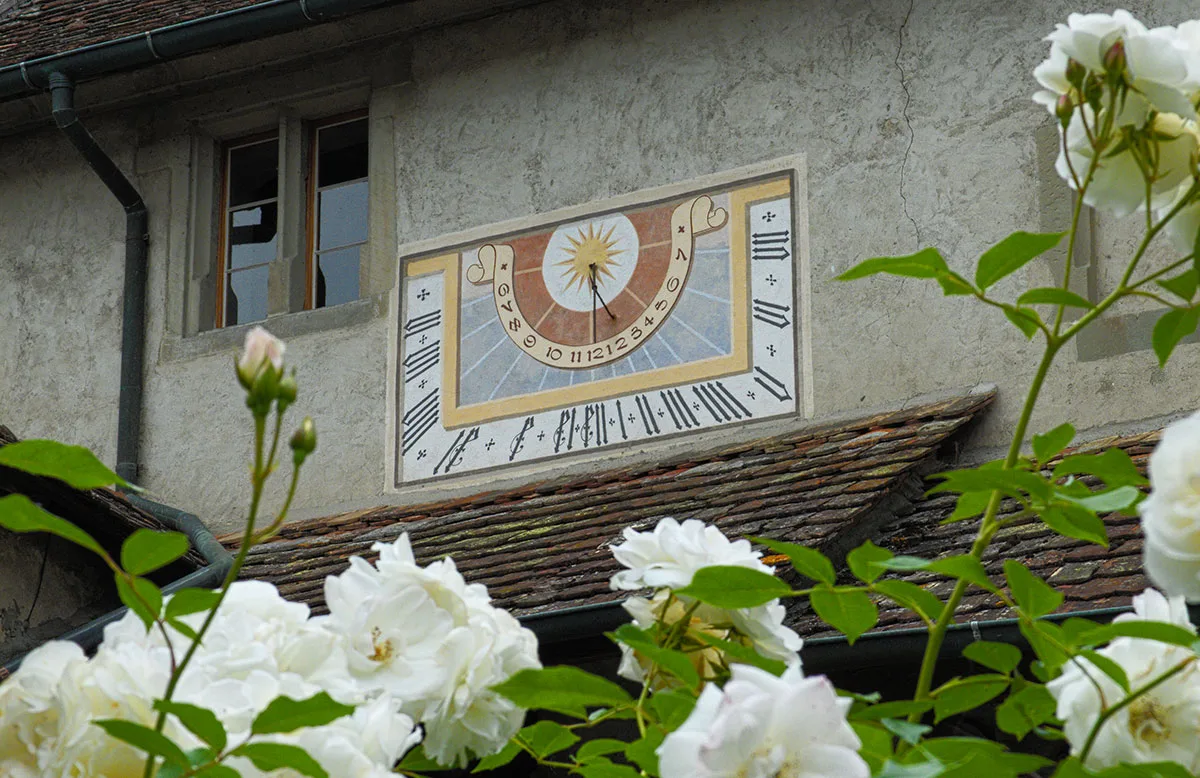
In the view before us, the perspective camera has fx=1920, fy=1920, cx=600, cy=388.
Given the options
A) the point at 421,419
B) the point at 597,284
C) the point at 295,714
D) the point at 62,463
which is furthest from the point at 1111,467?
the point at 421,419

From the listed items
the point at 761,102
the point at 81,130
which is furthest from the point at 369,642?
the point at 81,130

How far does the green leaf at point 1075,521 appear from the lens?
1397 millimetres

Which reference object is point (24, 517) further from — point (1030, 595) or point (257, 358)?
point (1030, 595)

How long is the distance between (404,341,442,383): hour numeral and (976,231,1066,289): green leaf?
568cm

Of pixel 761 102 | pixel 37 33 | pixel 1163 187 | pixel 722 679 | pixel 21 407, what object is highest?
pixel 37 33

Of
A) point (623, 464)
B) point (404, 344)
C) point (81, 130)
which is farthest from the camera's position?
point (81, 130)

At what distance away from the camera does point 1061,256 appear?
6.16 meters

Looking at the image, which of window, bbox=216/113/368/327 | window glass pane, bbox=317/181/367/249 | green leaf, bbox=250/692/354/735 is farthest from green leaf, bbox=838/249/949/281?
window glass pane, bbox=317/181/367/249

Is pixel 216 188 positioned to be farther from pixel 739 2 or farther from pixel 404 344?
pixel 739 2

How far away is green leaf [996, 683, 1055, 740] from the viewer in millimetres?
1492

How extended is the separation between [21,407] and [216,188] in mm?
1219

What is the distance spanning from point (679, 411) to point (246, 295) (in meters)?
2.24

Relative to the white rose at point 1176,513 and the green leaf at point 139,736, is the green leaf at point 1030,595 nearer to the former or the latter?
the white rose at point 1176,513

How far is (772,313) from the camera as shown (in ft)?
21.3
